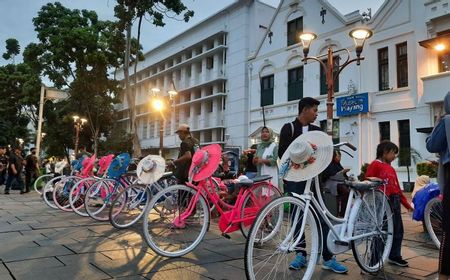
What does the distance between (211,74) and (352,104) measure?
14.8m

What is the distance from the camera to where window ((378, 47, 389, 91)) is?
18.1 m

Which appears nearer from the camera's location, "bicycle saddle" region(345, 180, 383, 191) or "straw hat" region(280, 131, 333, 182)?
"straw hat" region(280, 131, 333, 182)

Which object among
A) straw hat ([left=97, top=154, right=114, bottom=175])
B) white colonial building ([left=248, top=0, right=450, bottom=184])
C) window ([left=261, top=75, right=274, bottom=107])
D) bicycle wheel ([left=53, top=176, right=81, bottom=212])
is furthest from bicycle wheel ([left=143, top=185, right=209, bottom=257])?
window ([left=261, top=75, right=274, bottom=107])

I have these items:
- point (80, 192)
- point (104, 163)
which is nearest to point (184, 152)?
point (104, 163)

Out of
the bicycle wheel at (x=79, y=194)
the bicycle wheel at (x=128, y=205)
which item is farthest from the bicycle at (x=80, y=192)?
the bicycle wheel at (x=128, y=205)

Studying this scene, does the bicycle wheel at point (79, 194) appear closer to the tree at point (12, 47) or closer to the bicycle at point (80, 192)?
the bicycle at point (80, 192)

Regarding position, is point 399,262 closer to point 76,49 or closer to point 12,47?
point 76,49

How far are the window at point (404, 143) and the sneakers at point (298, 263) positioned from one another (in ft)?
48.4

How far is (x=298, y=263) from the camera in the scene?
342 centimetres

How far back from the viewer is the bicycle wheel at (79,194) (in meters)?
8.05

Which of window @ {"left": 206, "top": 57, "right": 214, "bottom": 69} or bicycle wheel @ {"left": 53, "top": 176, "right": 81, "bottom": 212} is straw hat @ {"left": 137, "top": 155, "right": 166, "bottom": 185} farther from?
window @ {"left": 206, "top": 57, "right": 214, "bottom": 69}

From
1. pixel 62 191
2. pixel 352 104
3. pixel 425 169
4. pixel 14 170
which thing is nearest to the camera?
pixel 62 191

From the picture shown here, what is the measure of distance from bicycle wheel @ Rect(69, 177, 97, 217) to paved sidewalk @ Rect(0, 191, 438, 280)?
133 cm

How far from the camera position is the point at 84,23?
2375 cm
